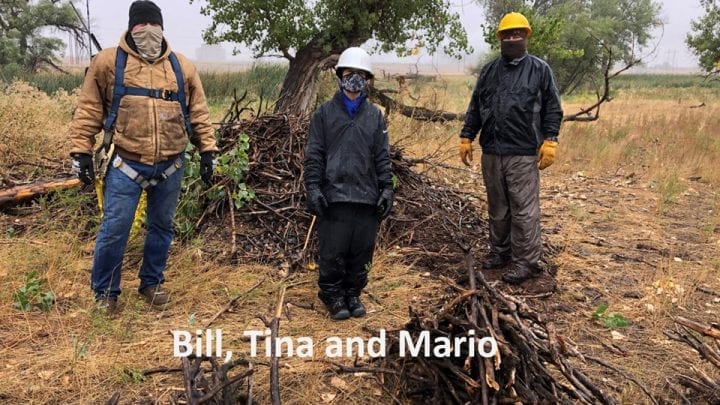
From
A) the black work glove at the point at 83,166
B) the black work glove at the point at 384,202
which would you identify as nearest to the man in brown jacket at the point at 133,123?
the black work glove at the point at 83,166

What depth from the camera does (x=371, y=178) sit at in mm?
3502

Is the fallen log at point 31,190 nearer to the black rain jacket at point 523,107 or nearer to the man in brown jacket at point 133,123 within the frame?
the man in brown jacket at point 133,123

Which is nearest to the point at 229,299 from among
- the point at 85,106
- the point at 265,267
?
the point at 265,267

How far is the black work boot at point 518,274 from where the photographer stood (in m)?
4.27

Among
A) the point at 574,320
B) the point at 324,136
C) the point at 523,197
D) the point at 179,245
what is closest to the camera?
the point at 324,136

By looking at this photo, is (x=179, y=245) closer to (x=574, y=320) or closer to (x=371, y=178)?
(x=371, y=178)

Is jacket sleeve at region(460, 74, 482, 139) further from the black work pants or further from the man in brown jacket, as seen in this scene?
the man in brown jacket

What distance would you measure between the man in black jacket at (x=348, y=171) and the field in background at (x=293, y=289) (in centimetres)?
51

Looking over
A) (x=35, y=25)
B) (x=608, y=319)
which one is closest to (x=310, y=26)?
(x=608, y=319)

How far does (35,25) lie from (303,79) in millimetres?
22201

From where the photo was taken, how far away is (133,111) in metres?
3.23

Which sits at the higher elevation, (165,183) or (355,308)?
(165,183)

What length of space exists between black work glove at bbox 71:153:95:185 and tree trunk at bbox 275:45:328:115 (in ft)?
18.7

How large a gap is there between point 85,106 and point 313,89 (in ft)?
21.1
